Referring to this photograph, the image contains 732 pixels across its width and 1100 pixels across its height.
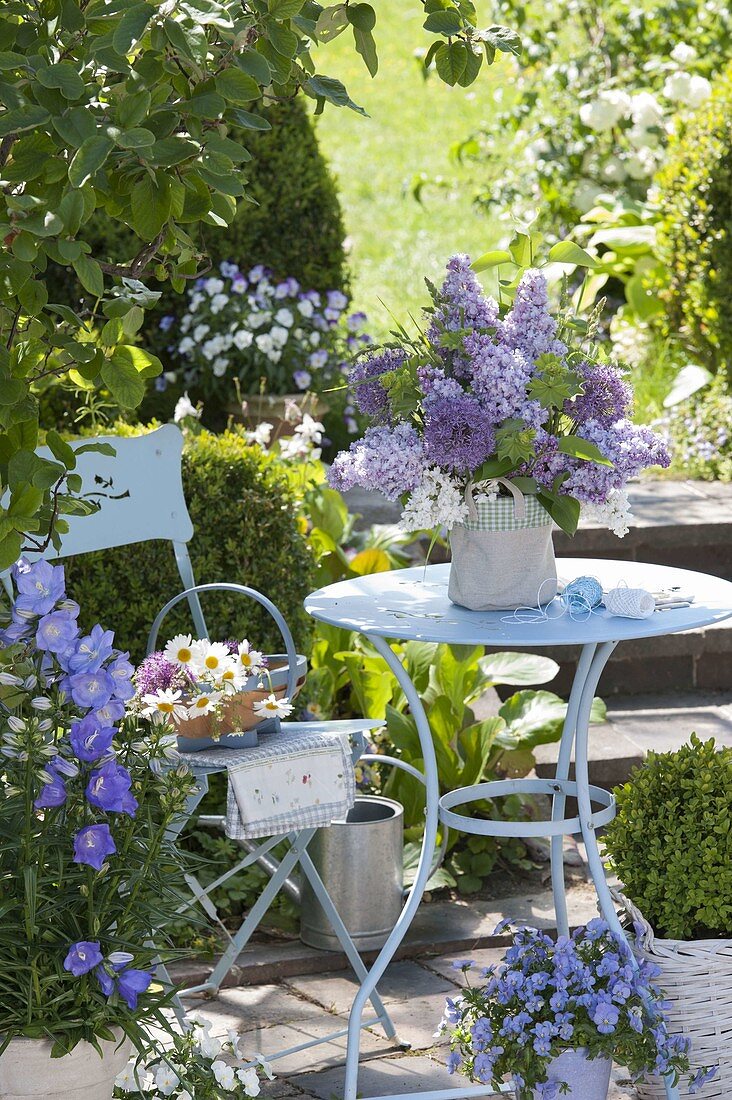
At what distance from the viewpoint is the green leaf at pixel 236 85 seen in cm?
171

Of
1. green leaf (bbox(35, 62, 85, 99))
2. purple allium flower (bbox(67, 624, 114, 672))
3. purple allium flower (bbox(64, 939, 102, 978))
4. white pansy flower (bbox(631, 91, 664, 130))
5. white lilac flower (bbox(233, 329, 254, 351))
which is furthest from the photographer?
white pansy flower (bbox(631, 91, 664, 130))

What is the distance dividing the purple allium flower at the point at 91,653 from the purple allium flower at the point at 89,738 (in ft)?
0.25

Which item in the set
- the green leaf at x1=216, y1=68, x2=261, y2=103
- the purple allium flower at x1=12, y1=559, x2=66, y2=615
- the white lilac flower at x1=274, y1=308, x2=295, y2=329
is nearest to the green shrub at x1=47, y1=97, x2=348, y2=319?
the white lilac flower at x1=274, y1=308, x2=295, y2=329

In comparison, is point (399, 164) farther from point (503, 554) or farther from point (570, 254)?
point (503, 554)

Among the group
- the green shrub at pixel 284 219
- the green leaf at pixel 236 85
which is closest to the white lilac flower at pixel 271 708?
the green leaf at pixel 236 85

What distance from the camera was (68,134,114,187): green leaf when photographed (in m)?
1.50

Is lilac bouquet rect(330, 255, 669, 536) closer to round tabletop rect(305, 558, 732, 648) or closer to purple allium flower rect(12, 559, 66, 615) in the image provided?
round tabletop rect(305, 558, 732, 648)

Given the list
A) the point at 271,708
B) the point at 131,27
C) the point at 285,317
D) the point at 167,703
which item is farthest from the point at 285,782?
the point at 285,317

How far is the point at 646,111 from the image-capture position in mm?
7258

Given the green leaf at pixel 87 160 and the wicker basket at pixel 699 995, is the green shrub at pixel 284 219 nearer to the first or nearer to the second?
the wicker basket at pixel 699 995

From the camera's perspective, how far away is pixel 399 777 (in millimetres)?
3875

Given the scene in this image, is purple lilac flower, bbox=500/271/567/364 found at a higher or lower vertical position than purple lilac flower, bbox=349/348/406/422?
higher

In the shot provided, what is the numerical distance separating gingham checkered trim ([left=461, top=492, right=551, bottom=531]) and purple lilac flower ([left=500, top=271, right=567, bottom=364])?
27 centimetres

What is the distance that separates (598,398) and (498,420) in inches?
7.9
